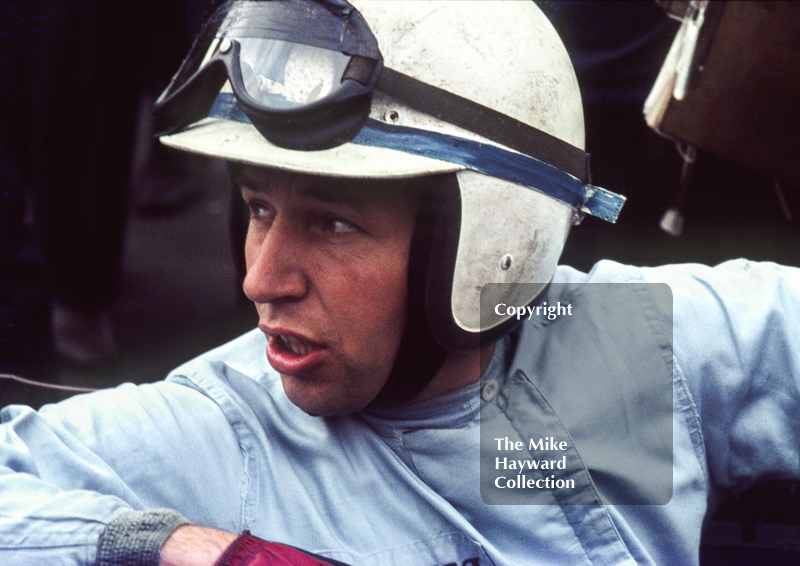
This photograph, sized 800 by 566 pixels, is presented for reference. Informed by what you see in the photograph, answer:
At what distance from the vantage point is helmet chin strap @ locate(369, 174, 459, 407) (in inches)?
41.5

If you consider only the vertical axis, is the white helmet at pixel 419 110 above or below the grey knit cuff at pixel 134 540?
above

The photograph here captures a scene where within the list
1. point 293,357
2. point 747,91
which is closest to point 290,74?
point 293,357

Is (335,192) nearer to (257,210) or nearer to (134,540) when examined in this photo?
(257,210)

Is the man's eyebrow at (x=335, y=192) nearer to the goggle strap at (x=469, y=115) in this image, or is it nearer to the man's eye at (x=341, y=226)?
the man's eye at (x=341, y=226)

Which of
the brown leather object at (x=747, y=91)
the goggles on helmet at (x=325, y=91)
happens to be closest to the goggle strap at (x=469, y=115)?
the goggles on helmet at (x=325, y=91)

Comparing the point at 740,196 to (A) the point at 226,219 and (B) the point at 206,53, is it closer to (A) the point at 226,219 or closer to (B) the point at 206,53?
(B) the point at 206,53

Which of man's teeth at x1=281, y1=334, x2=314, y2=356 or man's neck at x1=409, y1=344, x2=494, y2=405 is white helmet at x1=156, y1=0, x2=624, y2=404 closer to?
man's neck at x1=409, y1=344, x2=494, y2=405

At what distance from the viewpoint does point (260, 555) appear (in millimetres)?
845

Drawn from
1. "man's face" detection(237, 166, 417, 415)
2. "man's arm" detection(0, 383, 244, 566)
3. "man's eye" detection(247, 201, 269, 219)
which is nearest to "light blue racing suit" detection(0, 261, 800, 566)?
"man's arm" detection(0, 383, 244, 566)

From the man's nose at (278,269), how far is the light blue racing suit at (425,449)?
0.22m

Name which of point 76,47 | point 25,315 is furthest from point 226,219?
point 25,315

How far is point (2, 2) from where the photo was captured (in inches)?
53.0

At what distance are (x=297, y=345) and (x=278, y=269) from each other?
12cm

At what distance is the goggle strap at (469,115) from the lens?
1050 mm
